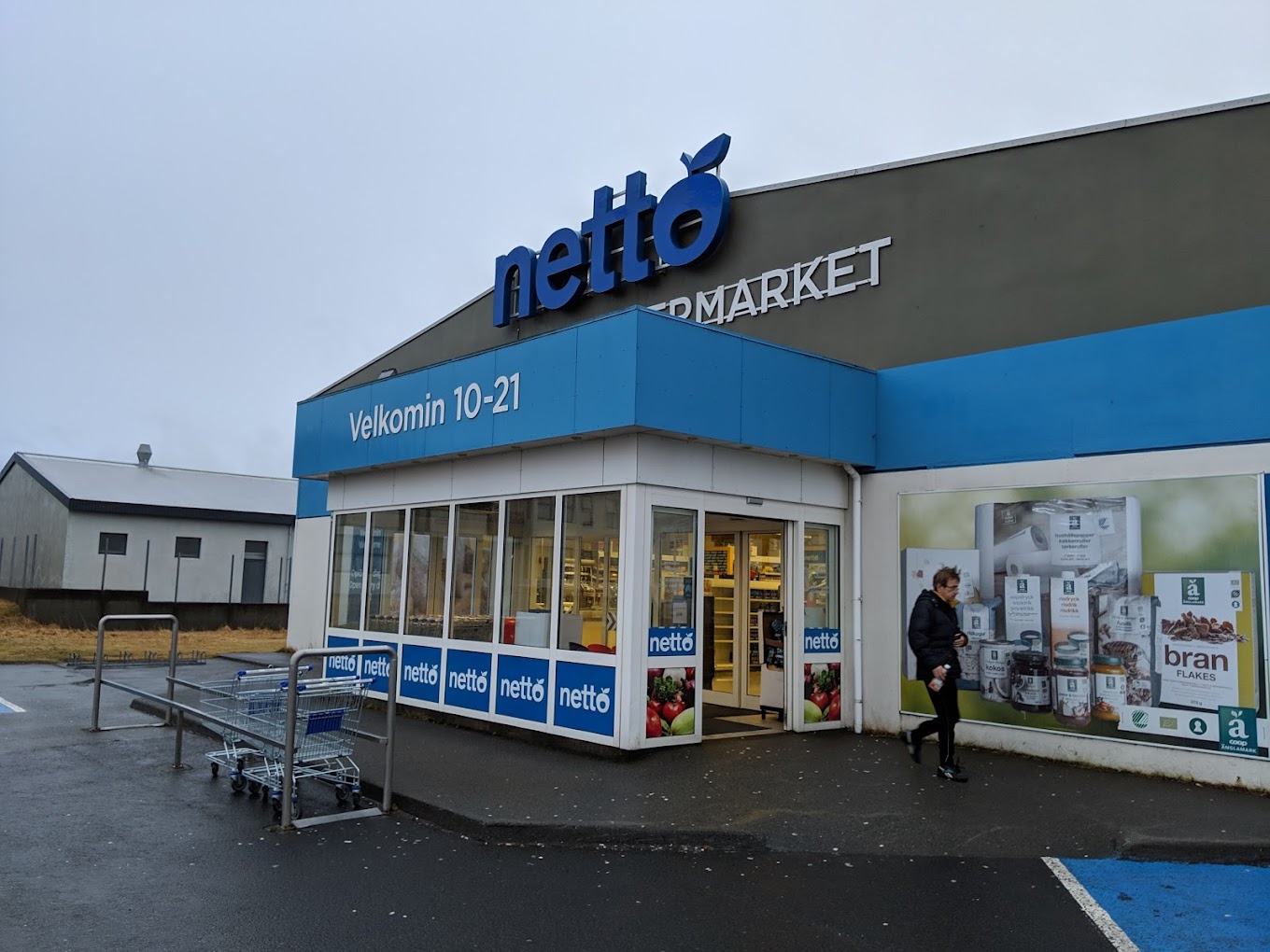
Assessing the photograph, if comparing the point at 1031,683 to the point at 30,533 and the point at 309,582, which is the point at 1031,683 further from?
the point at 30,533

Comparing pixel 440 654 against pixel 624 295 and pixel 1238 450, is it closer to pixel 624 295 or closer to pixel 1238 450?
pixel 624 295

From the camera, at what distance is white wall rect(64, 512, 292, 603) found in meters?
28.6

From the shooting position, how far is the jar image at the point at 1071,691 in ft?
29.1

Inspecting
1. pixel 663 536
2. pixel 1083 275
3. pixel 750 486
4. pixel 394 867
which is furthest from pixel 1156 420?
pixel 394 867

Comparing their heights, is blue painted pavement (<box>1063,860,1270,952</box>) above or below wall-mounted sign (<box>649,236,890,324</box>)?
below

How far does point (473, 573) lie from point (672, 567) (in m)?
2.74

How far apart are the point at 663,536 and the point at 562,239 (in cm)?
744

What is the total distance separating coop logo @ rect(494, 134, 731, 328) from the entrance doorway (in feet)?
13.3

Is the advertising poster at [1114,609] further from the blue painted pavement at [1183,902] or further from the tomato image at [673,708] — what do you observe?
the tomato image at [673,708]

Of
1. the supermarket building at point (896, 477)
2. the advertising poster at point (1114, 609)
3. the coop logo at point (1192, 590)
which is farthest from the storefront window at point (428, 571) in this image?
the coop logo at point (1192, 590)

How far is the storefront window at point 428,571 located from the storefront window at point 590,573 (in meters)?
2.25

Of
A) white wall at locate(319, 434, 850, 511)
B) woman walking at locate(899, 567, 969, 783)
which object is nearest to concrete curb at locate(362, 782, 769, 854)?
woman walking at locate(899, 567, 969, 783)

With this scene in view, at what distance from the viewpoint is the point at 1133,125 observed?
9422mm

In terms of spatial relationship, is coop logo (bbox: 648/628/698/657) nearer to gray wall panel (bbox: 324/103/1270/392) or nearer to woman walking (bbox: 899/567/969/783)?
woman walking (bbox: 899/567/969/783)
